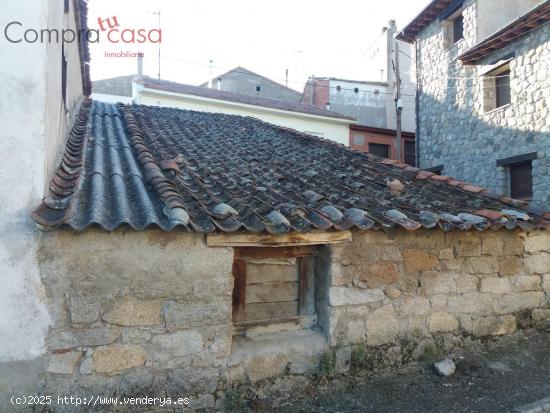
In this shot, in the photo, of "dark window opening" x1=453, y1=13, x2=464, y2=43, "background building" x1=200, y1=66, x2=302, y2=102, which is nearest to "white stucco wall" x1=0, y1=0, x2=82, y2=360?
"dark window opening" x1=453, y1=13, x2=464, y2=43

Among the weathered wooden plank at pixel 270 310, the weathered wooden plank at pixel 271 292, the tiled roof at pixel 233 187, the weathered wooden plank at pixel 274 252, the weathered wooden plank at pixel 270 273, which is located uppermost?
the tiled roof at pixel 233 187

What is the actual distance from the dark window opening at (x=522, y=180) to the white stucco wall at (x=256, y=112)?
7730 millimetres

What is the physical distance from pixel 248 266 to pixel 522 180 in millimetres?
7974

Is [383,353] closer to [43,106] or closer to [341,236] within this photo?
[341,236]

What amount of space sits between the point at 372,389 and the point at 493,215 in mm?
2188

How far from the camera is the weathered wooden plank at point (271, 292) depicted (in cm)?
387

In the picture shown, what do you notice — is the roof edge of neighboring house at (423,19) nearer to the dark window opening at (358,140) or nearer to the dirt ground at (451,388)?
the dark window opening at (358,140)

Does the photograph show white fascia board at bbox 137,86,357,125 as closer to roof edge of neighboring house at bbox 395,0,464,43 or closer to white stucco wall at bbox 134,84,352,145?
white stucco wall at bbox 134,84,352,145

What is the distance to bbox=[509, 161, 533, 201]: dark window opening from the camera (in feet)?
29.1

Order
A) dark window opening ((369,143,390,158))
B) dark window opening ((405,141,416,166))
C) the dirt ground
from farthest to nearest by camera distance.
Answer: dark window opening ((405,141,416,166))
dark window opening ((369,143,390,158))
the dirt ground

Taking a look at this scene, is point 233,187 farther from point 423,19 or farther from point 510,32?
point 423,19

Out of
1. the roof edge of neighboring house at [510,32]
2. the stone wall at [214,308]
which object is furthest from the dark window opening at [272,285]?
the roof edge of neighboring house at [510,32]

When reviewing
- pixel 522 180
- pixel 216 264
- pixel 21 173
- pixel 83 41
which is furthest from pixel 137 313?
pixel 522 180

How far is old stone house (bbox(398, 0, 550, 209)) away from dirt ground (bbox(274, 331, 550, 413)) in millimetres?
5315
